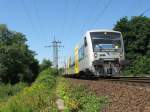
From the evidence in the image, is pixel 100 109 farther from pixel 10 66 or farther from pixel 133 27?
pixel 10 66

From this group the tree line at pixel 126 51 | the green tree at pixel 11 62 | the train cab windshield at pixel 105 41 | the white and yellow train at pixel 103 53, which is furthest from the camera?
the green tree at pixel 11 62

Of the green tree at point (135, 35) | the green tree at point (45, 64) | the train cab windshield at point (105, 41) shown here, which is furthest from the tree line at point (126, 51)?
the green tree at point (45, 64)

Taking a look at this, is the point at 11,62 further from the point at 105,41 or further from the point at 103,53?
the point at 103,53

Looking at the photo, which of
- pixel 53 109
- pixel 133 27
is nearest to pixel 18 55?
pixel 133 27

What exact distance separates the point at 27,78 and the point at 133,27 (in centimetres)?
3839

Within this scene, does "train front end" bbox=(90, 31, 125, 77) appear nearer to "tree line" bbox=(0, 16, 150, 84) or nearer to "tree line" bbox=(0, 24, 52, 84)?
"tree line" bbox=(0, 16, 150, 84)

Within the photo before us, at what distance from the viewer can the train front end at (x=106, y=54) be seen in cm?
2714

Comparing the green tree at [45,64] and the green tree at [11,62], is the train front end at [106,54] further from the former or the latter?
the green tree at [45,64]

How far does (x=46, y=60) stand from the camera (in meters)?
180

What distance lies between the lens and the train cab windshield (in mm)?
27578

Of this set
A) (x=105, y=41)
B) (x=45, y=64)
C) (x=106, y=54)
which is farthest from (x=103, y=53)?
(x=45, y=64)

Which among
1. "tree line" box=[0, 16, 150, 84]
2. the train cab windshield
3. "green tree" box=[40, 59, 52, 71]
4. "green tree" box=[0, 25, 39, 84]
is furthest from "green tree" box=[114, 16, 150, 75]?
"green tree" box=[40, 59, 52, 71]

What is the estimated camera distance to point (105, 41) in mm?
27797

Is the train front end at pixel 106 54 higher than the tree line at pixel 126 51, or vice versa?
the tree line at pixel 126 51
